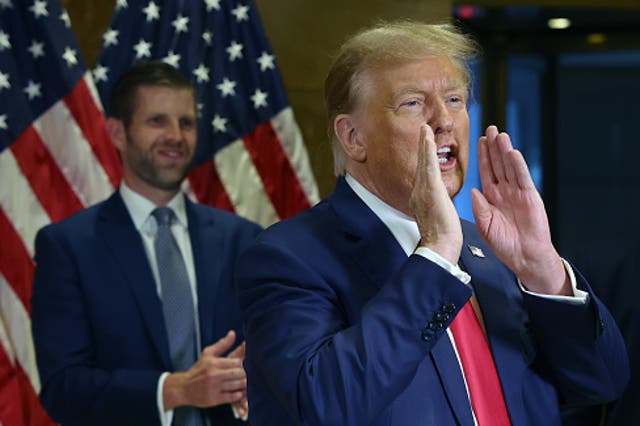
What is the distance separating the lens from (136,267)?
3.21 meters

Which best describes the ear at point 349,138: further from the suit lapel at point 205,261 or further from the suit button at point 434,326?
the suit lapel at point 205,261

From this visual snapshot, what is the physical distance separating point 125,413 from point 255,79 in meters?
1.53

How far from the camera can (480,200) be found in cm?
205

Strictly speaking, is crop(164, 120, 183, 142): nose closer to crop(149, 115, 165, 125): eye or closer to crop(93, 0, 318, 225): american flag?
crop(149, 115, 165, 125): eye

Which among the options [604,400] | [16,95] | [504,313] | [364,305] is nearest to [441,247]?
[364,305]

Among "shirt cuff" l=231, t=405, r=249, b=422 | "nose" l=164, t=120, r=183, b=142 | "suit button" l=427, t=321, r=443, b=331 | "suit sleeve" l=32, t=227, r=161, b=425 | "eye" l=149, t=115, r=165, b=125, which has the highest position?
"eye" l=149, t=115, r=165, b=125

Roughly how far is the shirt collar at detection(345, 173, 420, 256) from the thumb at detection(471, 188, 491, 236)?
0.12 meters

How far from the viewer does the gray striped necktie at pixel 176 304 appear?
10.5 ft

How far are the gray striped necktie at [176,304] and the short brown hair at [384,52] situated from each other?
1.13 metres

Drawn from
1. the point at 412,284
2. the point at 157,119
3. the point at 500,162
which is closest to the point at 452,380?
the point at 412,284

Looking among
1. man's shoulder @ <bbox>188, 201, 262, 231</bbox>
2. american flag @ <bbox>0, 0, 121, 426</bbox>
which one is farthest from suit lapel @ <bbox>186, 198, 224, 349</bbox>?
american flag @ <bbox>0, 0, 121, 426</bbox>

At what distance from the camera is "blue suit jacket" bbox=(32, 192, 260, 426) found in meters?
3.07

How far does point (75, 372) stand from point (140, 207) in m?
0.56

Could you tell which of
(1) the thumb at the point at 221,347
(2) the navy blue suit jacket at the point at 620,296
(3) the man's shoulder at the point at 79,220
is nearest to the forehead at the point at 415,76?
(2) the navy blue suit jacket at the point at 620,296
